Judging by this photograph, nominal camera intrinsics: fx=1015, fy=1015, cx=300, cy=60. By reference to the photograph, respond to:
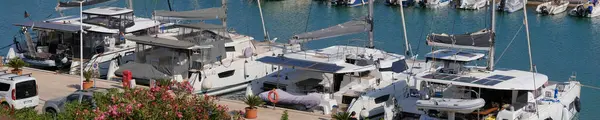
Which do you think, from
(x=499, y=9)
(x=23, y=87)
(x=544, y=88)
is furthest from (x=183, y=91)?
(x=499, y=9)

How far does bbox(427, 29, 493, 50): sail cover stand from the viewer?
3531cm

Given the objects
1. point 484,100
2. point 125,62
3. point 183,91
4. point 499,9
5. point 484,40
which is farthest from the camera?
point 499,9

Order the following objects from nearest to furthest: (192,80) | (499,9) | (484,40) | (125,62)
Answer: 1. (484,40)
2. (192,80)
3. (125,62)
4. (499,9)

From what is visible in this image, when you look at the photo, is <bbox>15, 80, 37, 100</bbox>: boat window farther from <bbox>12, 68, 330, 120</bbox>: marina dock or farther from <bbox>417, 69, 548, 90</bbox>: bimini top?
<bbox>417, 69, 548, 90</bbox>: bimini top

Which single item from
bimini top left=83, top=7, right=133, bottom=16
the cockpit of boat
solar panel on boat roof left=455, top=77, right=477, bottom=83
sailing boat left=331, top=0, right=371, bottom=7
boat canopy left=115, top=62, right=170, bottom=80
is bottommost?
boat canopy left=115, top=62, right=170, bottom=80

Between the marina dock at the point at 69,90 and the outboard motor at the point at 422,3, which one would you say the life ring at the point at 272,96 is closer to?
the marina dock at the point at 69,90

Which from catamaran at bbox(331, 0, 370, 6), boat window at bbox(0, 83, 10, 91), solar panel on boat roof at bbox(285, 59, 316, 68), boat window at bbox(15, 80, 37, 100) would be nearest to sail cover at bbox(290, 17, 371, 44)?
solar panel on boat roof at bbox(285, 59, 316, 68)

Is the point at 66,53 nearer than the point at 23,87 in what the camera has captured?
No

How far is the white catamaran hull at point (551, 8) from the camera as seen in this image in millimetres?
69000

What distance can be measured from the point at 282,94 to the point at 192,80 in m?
5.38

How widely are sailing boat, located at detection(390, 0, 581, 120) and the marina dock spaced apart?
3636mm

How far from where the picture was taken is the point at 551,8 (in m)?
68.9

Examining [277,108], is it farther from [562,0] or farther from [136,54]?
[562,0]

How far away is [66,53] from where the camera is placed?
45.0 m
